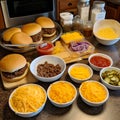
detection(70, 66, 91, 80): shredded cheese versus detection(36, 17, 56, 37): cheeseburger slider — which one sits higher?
detection(36, 17, 56, 37): cheeseburger slider

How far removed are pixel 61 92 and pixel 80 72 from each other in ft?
0.55

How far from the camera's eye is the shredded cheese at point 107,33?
3.26 feet

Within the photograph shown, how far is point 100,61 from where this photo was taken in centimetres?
84

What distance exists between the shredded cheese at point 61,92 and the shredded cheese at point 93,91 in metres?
0.05

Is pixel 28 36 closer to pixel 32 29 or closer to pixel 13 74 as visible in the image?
pixel 32 29

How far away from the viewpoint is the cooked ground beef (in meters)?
0.76

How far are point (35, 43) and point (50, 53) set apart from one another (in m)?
0.11

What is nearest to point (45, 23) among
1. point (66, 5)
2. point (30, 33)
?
point (30, 33)

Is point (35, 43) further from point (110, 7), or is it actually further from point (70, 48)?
point (110, 7)

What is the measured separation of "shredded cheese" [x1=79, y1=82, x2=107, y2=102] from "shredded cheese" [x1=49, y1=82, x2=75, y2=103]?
0.16 feet

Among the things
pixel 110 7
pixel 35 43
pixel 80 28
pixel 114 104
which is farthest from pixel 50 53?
pixel 110 7

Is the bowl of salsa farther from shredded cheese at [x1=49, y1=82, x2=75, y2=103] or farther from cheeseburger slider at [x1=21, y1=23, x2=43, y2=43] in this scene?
shredded cheese at [x1=49, y1=82, x2=75, y2=103]

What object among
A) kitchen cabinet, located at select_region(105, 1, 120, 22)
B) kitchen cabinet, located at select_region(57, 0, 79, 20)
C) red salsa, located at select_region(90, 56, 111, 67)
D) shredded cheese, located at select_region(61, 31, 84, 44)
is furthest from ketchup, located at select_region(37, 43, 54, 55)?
kitchen cabinet, located at select_region(105, 1, 120, 22)

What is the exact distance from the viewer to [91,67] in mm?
823
